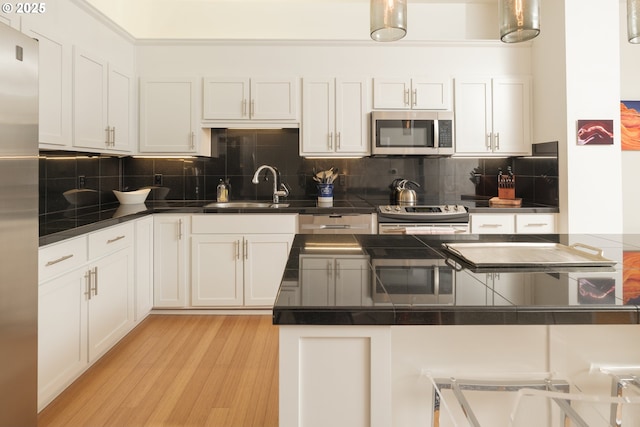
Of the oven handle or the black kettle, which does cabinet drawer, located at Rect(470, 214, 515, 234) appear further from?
the oven handle

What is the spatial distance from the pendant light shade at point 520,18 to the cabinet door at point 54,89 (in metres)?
2.33

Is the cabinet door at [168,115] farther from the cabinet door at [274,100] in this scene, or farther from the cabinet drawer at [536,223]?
the cabinet drawer at [536,223]

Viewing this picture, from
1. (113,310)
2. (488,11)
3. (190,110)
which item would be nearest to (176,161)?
(190,110)

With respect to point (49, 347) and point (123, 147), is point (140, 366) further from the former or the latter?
point (123, 147)

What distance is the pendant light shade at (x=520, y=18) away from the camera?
1298 millimetres

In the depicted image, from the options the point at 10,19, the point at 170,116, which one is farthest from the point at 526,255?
the point at 170,116

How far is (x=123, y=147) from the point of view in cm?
337

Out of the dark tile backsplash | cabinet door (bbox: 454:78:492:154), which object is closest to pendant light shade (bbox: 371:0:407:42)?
cabinet door (bbox: 454:78:492:154)

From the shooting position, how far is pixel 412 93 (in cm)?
364

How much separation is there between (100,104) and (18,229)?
1.62 meters

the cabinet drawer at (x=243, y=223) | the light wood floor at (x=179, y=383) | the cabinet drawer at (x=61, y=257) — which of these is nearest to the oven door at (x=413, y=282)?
the light wood floor at (x=179, y=383)

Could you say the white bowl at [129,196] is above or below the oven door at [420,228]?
above

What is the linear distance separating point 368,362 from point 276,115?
2948 mm

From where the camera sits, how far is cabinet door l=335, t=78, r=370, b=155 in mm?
3619
